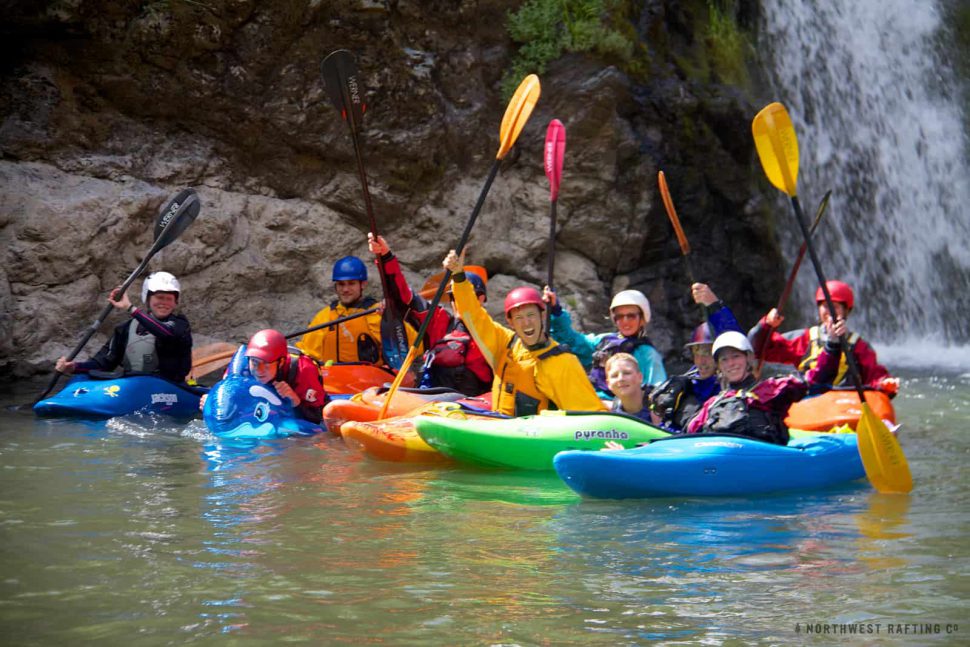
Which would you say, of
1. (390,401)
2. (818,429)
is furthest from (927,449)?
(390,401)

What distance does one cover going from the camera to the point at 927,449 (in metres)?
6.55

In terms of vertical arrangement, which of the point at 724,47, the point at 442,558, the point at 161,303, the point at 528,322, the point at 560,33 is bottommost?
the point at 442,558

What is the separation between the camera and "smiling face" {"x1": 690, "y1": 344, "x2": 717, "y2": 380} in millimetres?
5883

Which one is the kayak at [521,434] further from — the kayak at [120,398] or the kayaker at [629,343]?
the kayak at [120,398]

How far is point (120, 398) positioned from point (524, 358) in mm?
3182

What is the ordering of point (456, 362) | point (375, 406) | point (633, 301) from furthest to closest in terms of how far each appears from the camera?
point (456, 362) < point (633, 301) < point (375, 406)

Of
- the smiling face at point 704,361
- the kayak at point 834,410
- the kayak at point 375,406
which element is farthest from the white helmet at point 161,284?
the kayak at point 834,410

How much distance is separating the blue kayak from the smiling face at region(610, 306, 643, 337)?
6.09 ft

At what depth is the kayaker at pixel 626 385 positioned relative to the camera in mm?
5844

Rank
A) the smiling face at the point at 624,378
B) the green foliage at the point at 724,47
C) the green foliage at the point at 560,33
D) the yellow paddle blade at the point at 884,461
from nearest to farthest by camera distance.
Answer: the yellow paddle blade at the point at 884,461, the smiling face at the point at 624,378, the green foliage at the point at 560,33, the green foliage at the point at 724,47

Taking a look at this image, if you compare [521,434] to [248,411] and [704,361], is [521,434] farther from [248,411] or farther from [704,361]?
[248,411]

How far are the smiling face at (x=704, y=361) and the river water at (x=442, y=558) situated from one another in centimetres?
102

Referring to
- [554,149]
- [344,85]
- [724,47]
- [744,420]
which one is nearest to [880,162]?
[724,47]

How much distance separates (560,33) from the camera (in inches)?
456
